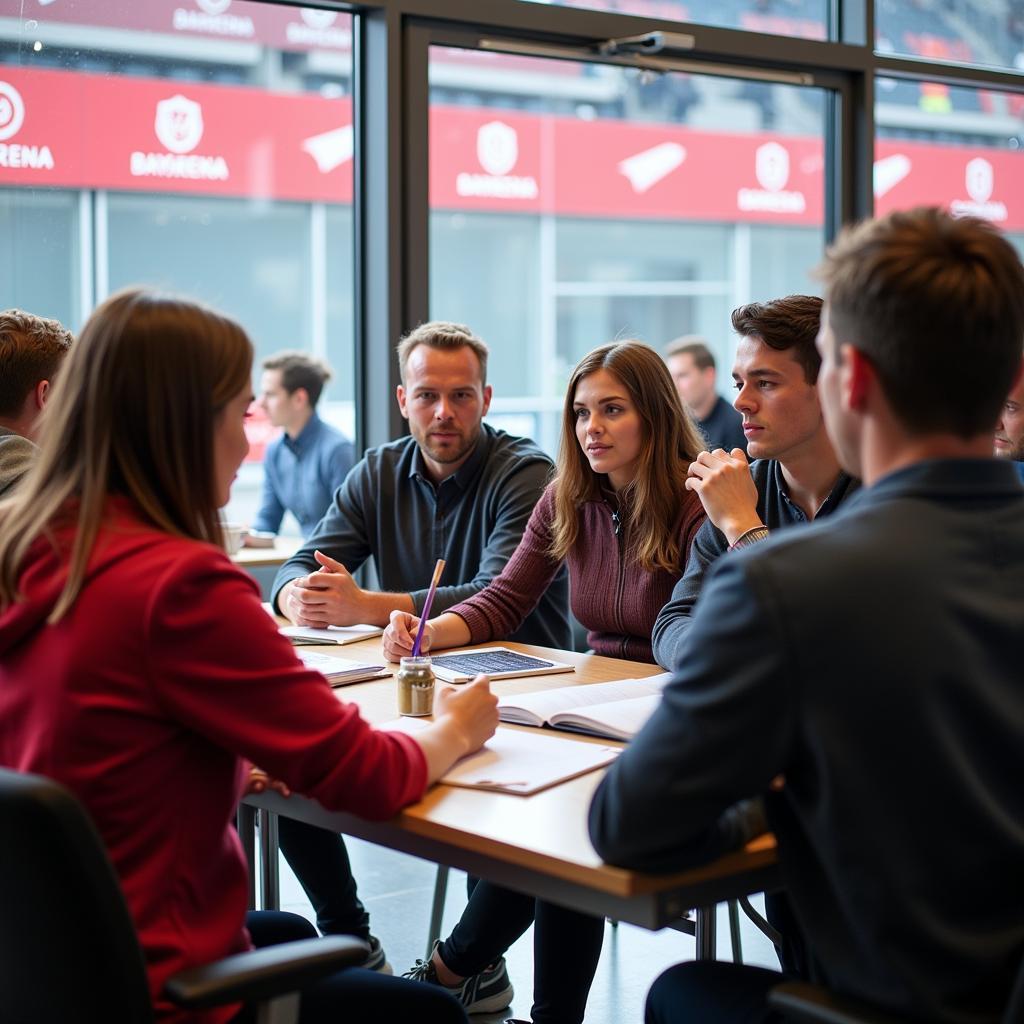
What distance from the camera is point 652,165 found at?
7.26 metres

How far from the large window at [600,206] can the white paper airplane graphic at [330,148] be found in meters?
0.28

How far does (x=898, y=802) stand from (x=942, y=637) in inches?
5.9

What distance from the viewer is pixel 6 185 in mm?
3773

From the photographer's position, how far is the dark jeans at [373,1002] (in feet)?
5.00

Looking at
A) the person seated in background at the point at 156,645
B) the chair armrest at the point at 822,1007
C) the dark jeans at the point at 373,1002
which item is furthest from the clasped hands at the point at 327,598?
the chair armrest at the point at 822,1007

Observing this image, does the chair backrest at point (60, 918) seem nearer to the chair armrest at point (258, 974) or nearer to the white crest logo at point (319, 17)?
the chair armrest at point (258, 974)

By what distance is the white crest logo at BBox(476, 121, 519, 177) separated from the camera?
5496 millimetres

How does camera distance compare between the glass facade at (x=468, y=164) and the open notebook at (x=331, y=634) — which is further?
the glass facade at (x=468, y=164)

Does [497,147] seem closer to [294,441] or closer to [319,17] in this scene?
[294,441]

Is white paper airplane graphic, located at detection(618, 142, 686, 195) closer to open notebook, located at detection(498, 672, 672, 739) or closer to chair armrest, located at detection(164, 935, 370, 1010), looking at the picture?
open notebook, located at detection(498, 672, 672, 739)

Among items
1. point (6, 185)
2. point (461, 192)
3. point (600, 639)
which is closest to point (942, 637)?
point (600, 639)

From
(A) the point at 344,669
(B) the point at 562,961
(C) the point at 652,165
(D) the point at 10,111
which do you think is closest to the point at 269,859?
(A) the point at 344,669

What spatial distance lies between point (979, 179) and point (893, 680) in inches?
208

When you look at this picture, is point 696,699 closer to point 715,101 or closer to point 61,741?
point 61,741
